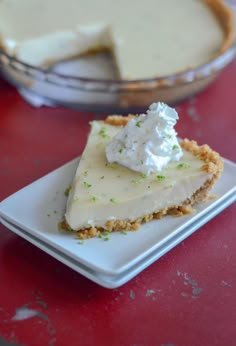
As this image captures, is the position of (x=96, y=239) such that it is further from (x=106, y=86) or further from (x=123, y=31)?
(x=123, y=31)

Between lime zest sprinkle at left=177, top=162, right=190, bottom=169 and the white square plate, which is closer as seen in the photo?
the white square plate

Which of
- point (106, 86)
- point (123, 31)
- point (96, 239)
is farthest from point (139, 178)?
point (123, 31)

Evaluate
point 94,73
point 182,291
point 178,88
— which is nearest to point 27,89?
point 94,73

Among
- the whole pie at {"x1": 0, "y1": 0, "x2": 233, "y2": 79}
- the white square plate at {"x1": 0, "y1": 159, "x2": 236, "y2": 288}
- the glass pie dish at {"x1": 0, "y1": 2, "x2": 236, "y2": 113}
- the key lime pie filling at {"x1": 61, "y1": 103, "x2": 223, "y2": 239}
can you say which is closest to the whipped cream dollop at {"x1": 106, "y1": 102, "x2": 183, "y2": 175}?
the key lime pie filling at {"x1": 61, "y1": 103, "x2": 223, "y2": 239}

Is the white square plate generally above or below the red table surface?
above

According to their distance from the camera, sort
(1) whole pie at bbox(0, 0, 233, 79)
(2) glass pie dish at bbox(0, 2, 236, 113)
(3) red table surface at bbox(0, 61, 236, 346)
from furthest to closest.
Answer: (1) whole pie at bbox(0, 0, 233, 79) < (2) glass pie dish at bbox(0, 2, 236, 113) < (3) red table surface at bbox(0, 61, 236, 346)

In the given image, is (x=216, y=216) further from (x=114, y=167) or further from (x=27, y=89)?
(x=27, y=89)

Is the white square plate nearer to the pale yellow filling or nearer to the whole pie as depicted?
the pale yellow filling

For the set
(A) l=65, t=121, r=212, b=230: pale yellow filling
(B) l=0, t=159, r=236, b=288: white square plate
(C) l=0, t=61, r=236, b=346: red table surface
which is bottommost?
(C) l=0, t=61, r=236, b=346: red table surface
